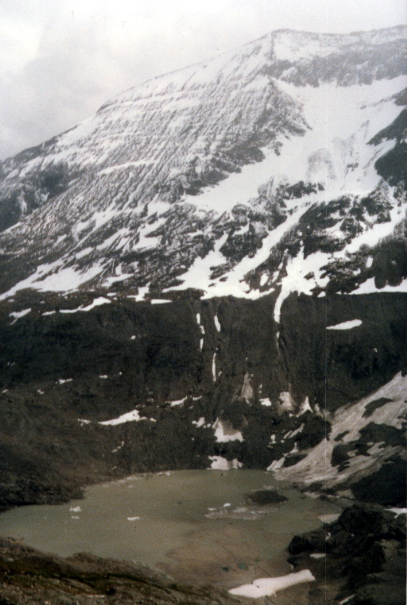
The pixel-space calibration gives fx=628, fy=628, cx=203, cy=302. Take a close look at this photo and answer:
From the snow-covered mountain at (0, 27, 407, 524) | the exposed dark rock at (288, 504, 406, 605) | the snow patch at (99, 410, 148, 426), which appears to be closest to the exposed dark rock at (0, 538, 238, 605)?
the exposed dark rock at (288, 504, 406, 605)

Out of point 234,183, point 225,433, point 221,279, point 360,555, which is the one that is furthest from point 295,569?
point 234,183

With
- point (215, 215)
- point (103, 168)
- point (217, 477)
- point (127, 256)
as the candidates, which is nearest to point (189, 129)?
point (103, 168)

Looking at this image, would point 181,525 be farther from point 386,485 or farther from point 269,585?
point 386,485

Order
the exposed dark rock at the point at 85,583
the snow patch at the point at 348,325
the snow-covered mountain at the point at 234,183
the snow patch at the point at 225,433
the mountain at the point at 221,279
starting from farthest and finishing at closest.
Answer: the snow-covered mountain at the point at 234,183
the snow patch at the point at 348,325
the snow patch at the point at 225,433
the mountain at the point at 221,279
the exposed dark rock at the point at 85,583

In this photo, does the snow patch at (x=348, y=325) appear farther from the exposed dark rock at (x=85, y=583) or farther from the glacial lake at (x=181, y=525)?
the exposed dark rock at (x=85, y=583)

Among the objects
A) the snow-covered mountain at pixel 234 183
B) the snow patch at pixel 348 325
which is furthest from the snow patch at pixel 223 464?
the snow-covered mountain at pixel 234 183

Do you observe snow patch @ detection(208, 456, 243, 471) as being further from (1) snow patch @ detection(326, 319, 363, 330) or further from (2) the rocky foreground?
(2) the rocky foreground

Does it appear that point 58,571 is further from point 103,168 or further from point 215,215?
point 103,168
